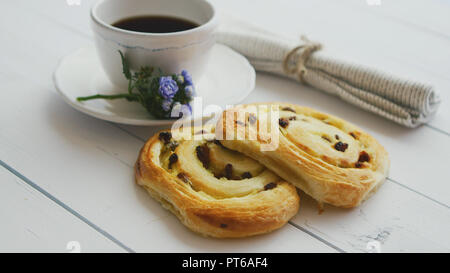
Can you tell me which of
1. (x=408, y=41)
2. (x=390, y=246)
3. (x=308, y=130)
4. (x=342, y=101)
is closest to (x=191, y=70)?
(x=308, y=130)

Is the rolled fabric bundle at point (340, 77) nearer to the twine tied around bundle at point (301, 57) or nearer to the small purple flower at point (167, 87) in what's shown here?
the twine tied around bundle at point (301, 57)

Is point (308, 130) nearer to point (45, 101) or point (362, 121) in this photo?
point (362, 121)

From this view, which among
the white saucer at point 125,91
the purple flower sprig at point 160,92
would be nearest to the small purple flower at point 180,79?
the purple flower sprig at point 160,92

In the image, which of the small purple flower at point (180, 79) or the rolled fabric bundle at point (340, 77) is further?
the rolled fabric bundle at point (340, 77)

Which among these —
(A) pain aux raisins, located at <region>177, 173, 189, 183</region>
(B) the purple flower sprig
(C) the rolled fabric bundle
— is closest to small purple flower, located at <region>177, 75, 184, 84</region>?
(B) the purple flower sprig

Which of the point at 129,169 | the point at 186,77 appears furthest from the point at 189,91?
the point at 129,169

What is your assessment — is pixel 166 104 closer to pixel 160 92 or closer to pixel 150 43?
pixel 160 92
